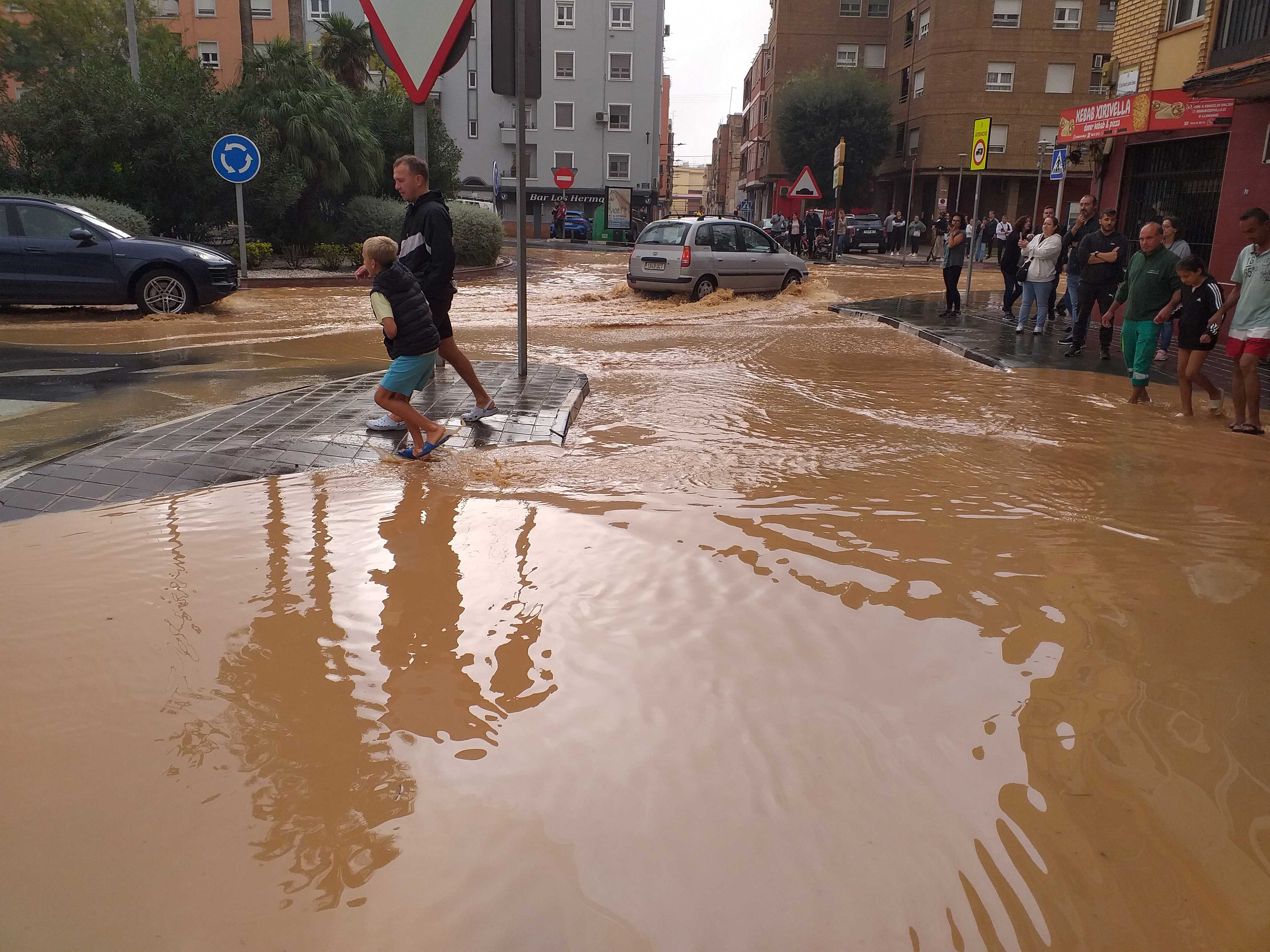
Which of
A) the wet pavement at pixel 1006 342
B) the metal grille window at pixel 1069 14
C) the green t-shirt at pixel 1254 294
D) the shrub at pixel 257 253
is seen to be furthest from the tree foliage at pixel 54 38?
the green t-shirt at pixel 1254 294

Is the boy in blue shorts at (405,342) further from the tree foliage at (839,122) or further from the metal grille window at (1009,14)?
the tree foliage at (839,122)

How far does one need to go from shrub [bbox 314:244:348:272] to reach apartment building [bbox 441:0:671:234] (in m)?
35.0

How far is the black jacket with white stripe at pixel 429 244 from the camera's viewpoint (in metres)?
6.87

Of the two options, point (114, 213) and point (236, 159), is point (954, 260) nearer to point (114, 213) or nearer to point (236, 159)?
point (236, 159)

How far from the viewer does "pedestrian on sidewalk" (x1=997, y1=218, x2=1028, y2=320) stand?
50.1 feet

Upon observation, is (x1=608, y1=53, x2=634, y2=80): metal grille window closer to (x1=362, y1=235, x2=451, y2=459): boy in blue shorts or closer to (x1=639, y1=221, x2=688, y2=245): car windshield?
(x1=639, y1=221, x2=688, y2=245): car windshield

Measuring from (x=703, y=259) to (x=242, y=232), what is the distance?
815 cm

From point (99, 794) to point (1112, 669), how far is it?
3.35m

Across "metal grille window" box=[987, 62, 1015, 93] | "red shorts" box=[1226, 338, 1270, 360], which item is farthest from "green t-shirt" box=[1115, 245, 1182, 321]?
"metal grille window" box=[987, 62, 1015, 93]

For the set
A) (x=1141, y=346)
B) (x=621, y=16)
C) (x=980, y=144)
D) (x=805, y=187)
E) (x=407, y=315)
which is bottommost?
(x=1141, y=346)

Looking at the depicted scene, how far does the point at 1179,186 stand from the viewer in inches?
597

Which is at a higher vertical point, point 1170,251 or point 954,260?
point 1170,251

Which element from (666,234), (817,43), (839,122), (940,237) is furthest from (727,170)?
(666,234)

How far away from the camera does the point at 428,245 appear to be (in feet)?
22.6
